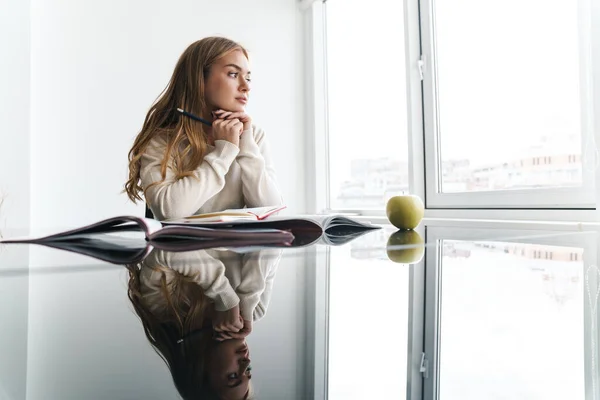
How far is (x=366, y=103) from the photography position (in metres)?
2.97

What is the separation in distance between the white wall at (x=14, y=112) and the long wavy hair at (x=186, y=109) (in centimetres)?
123

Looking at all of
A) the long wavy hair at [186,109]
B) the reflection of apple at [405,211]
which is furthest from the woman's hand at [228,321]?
the long wavy hair at [186,109]

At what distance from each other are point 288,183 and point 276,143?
12.3 inches

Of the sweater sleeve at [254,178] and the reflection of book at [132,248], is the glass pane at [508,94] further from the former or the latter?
the reflection of book at [132,248]

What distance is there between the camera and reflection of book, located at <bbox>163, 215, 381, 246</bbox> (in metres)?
0.70

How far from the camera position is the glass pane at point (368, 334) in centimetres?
16

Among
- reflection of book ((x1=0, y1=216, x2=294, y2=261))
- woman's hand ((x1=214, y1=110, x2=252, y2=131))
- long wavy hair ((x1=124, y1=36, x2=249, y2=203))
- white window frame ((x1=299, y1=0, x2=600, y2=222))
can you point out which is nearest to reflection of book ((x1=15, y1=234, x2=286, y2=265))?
reflection of book ((x1=0, y1=216, x2=294, y2=261))

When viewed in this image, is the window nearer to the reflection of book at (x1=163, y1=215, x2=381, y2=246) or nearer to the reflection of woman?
the reflection of book at (x1=163, y1=215, x2=381, y2=246)

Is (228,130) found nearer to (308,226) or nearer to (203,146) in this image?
(203,146)

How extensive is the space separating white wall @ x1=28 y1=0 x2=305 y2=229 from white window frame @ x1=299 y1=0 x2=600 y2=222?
438 mm

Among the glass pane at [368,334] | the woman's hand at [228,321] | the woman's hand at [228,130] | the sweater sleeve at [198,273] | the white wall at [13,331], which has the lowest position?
the glass pane at [368,334]

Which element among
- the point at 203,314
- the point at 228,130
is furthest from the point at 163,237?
the point at 228,130

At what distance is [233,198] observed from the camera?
5.38 ft

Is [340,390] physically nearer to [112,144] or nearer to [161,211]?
[161,211]
